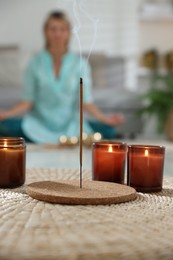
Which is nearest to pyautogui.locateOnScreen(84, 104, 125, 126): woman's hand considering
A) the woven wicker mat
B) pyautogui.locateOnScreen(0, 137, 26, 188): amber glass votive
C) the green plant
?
the green plant

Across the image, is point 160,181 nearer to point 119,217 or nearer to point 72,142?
point 119,217

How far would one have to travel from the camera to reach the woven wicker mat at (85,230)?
54cm

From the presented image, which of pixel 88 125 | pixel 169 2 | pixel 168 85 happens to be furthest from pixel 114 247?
pixel 169 2

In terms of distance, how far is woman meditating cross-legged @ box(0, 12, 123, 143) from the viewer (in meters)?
2.92

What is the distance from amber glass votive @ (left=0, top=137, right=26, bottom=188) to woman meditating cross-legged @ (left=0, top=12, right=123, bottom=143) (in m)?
1.88

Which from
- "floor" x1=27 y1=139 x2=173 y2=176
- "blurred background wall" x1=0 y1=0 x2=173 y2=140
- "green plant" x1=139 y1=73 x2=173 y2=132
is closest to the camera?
"floor" x1=27 y1=139 x2=173 y2=176

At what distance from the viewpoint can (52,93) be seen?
308 cm

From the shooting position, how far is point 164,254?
1.82 ft

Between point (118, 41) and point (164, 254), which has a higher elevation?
point (118, 41)

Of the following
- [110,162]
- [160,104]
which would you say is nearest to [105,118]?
[160,104]

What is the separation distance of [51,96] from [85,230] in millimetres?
2519

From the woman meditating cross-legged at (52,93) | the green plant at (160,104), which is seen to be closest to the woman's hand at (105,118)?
the woman meditating cross-legged at (52,93)

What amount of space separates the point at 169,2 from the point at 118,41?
1.82 feet

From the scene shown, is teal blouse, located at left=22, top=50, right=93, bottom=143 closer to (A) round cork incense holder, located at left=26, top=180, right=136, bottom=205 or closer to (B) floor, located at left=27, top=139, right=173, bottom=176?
(B) floor, located at left=27, top=139, right=173, bottom=176
